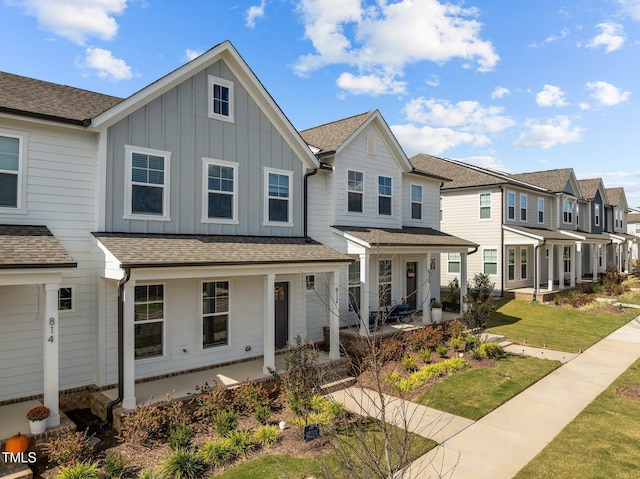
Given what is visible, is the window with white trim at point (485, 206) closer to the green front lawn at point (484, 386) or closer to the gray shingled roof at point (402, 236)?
the gray shingled roof at point (402, 236)

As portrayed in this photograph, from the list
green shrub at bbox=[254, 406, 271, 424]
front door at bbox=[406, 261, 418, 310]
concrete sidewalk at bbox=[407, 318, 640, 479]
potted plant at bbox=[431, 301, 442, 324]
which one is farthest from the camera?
front door at bbox=[406, 261, 418, 310]

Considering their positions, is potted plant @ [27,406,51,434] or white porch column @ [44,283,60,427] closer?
potted plant @ [27,406,51,434]

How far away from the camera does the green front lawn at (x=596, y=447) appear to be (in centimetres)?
691

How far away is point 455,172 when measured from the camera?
27406mm

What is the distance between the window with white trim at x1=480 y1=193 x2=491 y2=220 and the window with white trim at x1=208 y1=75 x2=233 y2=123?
60.5ft

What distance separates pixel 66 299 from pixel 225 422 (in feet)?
15.6

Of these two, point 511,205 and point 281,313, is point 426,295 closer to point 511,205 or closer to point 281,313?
point 281,313

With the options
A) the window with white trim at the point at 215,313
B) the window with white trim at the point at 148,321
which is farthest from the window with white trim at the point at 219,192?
the window with white trim at the point at 148,321

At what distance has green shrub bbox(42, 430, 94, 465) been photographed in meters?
6.83

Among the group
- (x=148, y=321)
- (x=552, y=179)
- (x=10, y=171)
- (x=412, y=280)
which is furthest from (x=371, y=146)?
(x=552, y=179)

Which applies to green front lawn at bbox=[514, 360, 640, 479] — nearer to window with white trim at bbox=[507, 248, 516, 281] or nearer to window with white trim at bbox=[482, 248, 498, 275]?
window with white trim at bbox=[482, 248, 498, 275]

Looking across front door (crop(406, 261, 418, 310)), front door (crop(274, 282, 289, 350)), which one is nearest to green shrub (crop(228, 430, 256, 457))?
front door (crop(274, 282, 289, 350))

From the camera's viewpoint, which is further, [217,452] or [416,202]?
[416,202]

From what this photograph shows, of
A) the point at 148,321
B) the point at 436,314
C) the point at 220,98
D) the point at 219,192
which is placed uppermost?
the point at 220,98
